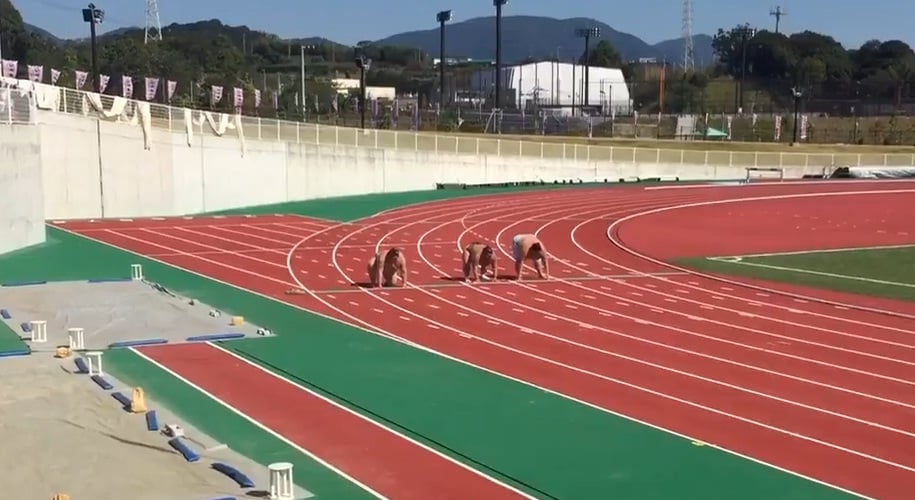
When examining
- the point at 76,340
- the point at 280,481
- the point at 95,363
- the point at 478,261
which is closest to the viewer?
the point at 280,481

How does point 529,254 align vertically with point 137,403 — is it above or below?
above

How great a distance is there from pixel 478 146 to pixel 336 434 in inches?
1604

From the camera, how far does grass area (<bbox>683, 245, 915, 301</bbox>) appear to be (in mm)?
20266

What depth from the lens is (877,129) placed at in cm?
8281

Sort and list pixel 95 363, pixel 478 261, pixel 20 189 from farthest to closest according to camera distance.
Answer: pixel 20 189 < pixel 478 261 < pixel 95 363

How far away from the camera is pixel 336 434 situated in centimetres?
1038

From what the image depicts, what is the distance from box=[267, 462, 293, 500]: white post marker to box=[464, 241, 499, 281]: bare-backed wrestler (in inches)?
502

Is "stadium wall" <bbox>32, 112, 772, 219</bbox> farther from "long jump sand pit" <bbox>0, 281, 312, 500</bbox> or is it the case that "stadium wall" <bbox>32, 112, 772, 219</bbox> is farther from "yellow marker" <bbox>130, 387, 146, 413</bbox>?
"yellow marker" <bbox>130, 387, 146, 413</bbox>

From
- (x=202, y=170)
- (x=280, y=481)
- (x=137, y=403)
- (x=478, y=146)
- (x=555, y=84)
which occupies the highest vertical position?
(x=555, y=84)

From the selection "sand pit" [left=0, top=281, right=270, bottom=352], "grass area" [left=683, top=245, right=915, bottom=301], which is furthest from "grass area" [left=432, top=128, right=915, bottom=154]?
"sand pit" [left=0, top=281, right=270, bottom=352]

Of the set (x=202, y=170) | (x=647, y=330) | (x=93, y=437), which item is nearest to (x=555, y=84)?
(x=202, y=170)

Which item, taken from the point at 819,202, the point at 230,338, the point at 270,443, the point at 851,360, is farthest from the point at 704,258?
the point at 819,202

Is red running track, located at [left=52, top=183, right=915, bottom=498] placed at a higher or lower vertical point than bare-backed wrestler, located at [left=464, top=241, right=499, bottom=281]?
lower

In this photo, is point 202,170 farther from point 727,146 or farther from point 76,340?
point 727,146
